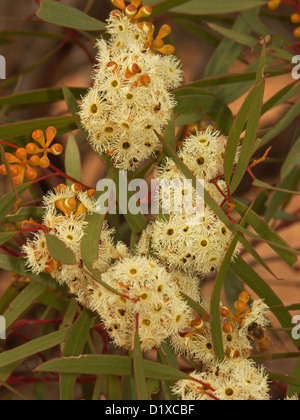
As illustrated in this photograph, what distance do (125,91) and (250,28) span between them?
0.57 meters

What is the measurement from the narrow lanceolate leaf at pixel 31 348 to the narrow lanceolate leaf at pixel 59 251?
21 centimetres

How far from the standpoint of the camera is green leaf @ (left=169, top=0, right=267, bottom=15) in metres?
1.02

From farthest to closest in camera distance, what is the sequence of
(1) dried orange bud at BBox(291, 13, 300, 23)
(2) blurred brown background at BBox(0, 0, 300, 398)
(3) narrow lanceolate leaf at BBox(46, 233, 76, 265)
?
(2) blurred brown background at BBox(0, 0, 300, 398)
(1) dried orange bud at BBox(291, 13, 300, 23)
(3) narrow lanceolate leaf at BBox(46, 233, 76, 265)

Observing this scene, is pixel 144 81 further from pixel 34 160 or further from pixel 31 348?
pixel 31 348

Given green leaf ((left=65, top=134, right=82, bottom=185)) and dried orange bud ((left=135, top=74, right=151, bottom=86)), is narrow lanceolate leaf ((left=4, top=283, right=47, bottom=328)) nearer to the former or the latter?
green leaf ((left=65, top=134, right=82, bottom=185))

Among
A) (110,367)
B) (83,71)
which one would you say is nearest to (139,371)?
(110,367)

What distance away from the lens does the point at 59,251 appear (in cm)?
70

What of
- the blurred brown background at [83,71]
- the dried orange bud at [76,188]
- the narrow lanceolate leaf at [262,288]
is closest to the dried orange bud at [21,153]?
the dried orange bud at [76,188]

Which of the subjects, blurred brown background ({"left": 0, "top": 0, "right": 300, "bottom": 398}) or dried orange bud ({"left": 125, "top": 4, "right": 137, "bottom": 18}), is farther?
blurred brown background ({"left": 0, "top": 0, "right": 300, "bottom": 398})

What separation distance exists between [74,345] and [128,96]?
0.43m

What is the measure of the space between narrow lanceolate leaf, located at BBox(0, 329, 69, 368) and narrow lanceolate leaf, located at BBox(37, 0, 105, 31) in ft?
1.87

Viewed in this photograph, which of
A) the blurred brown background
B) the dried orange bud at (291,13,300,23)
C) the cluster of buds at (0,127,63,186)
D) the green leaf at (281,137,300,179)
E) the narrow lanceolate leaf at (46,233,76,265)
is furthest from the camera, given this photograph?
the blurred brown background

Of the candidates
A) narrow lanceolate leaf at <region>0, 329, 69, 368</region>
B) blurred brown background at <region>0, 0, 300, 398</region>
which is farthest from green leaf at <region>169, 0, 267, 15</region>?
narrow lanceolate leaf at <region>0, 329, 69, 368</region>
